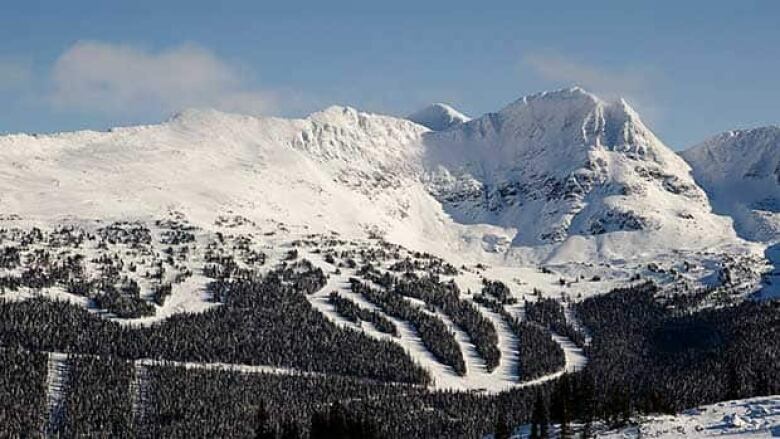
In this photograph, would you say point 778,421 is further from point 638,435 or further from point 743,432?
point 638,435

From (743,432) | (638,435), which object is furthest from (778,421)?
(638,435)

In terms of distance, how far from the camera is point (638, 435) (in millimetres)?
197250

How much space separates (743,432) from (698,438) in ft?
28.7

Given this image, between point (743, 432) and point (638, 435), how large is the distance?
18436 mm

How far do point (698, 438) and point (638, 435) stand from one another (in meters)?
13.0

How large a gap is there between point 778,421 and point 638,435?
2467 centimetres

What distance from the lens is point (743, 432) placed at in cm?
18925

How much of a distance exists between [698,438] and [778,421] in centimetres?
1764

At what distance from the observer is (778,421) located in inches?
7633

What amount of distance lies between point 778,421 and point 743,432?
9.09 m

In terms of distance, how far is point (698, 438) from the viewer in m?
187
